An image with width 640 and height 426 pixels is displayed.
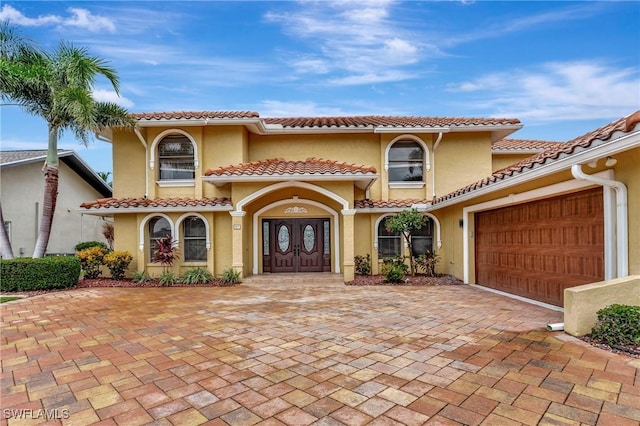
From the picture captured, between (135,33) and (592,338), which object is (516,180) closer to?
(592,338)

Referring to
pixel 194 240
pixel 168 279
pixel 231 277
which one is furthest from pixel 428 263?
pixel 168 279

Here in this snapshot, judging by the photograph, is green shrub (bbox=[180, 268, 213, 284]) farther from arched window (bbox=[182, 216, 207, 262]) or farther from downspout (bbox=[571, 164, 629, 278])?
downspout (bbox=[571, 164, 629, 278])

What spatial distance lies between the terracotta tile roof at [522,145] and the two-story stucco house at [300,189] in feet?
0.27

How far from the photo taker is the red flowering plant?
1152 centimetres

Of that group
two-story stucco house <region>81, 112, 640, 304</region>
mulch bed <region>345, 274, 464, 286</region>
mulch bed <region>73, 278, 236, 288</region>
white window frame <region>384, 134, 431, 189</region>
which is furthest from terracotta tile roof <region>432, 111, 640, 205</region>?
mulch bed <region>73, 278, 236, 288</region>

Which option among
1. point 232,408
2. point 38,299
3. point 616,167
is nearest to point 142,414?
point 232,408

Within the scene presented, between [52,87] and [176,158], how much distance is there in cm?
415

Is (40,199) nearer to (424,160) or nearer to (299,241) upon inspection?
(299,241)

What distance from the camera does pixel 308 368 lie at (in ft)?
13.5

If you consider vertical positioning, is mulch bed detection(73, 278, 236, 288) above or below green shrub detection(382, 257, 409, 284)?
below

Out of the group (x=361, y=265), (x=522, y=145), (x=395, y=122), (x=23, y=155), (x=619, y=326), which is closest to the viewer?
(x=619, y=326)

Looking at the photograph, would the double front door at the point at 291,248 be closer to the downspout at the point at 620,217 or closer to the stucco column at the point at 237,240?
the stucco column at the point at 237,240


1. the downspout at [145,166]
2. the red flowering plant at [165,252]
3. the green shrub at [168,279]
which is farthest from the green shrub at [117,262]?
the downspout at [145,166]

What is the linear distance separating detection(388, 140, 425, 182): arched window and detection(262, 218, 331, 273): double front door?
12.2 feet
